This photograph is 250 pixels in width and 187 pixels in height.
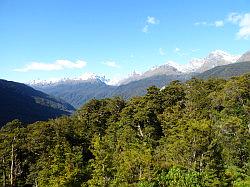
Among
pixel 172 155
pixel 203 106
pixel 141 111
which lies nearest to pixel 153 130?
pixel 141 111

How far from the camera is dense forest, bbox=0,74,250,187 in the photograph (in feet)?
187

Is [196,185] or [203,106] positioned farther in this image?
[203,106]

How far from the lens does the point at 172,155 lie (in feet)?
213

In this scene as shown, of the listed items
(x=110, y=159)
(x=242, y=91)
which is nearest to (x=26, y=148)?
(x=110, y=159)

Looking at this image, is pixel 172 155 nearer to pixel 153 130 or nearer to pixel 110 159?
pixel 110 159

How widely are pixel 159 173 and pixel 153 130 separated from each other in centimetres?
2963

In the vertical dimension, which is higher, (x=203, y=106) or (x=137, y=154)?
(x=203, y=106)

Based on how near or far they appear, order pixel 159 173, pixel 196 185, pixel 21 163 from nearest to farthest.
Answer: pixel 196 185 < pixel 159 173 < pixel 21 163

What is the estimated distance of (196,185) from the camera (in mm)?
52688

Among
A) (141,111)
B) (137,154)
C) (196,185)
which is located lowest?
(196,185)

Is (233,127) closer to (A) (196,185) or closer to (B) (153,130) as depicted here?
(B) (153,130)

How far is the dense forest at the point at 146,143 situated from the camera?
5700 cm

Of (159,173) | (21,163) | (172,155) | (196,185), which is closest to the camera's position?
(196,185)

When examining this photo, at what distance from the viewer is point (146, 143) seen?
250 ft
